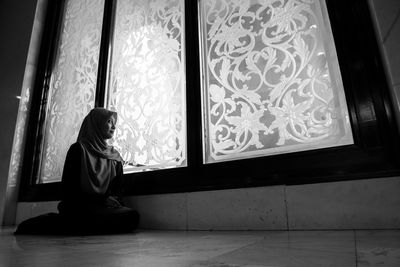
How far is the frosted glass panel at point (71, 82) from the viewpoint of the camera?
2307mm

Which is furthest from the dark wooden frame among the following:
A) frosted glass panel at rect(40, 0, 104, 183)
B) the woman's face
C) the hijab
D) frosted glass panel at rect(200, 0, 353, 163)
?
frosted glass panel at rect(40, 0, 104, 183)

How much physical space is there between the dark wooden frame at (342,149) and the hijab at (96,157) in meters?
0.22

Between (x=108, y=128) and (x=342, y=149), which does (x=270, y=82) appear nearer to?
(x=342, y=149)

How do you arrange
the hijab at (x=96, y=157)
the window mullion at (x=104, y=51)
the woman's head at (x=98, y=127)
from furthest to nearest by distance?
the window mullion at (x=104, y=51)
the woman's head at (x=98, y=127)
the hijab at (x=96, y=157)

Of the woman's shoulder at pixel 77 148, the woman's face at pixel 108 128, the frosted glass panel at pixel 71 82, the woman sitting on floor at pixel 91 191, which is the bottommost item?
the woman sitting on floor at pixel 91 191

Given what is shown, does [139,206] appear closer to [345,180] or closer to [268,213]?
[268,213]

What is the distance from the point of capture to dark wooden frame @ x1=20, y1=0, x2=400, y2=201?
1179 mm

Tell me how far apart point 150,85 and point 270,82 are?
34.8 inches

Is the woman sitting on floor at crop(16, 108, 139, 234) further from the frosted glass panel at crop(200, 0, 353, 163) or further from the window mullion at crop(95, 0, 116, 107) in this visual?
the frosted glass panel at crop(200, 0, 353, 163)

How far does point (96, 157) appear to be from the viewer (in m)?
1.63

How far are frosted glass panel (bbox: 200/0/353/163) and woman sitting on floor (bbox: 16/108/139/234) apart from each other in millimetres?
596

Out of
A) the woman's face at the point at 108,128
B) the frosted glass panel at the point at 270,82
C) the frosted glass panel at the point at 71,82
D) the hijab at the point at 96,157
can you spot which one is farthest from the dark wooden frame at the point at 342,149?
the frosted glass panel at the point at 71,82

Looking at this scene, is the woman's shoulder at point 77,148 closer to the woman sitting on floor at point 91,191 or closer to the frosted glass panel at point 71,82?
the woman sitting on floor at point 91,191

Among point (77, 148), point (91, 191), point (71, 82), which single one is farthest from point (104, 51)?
point (91, 191)
